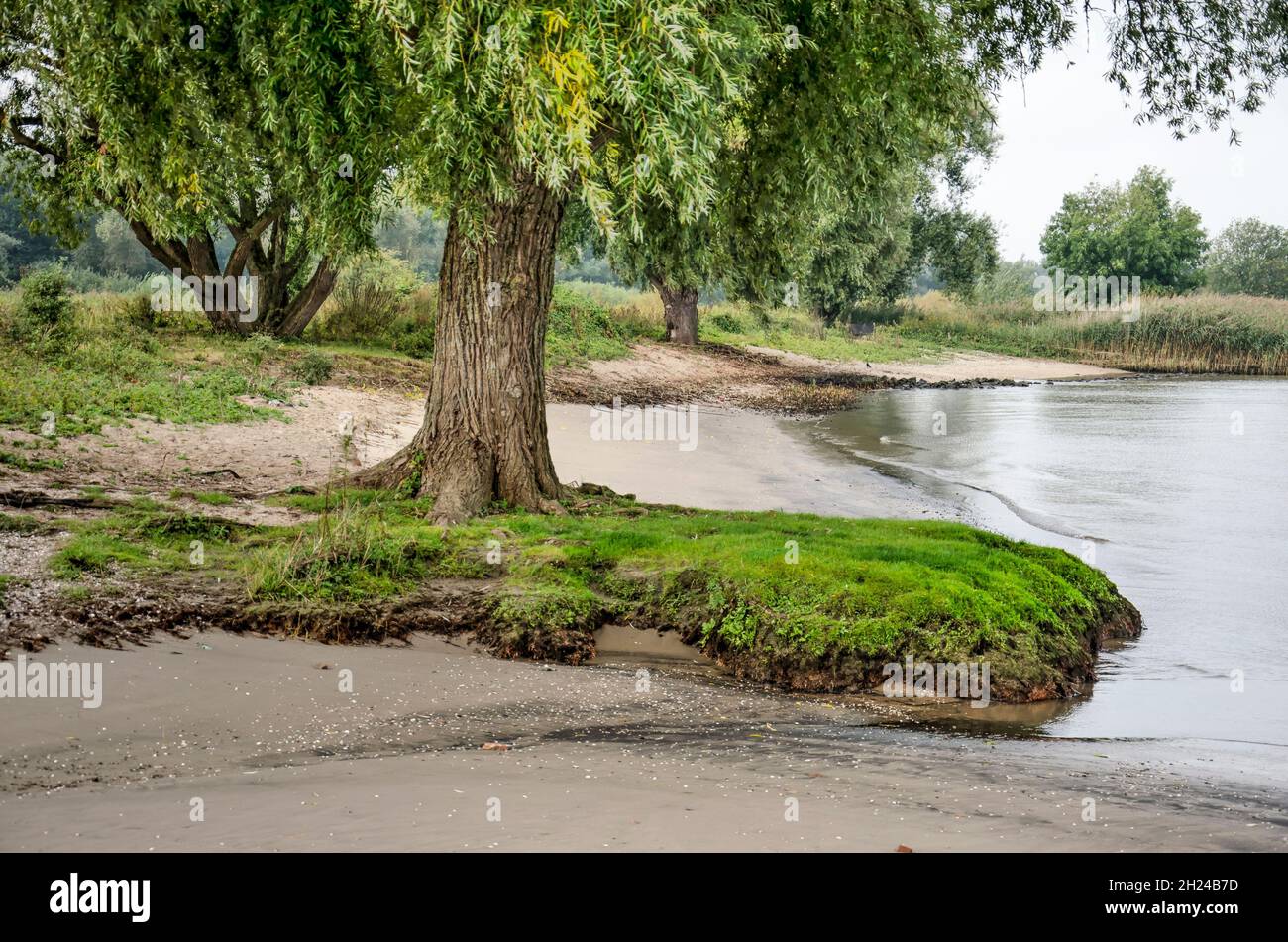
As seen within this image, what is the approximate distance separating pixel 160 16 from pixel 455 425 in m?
4.20

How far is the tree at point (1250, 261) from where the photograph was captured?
339 ft

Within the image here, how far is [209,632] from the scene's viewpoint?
7.45 m

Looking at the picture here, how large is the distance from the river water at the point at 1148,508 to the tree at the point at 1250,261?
76483mm

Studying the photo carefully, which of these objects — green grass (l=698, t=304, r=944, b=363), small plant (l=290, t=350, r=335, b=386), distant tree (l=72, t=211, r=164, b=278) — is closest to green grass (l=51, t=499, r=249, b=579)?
small plant (l=290, t=350, r=335, b=386)

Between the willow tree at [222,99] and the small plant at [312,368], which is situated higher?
the willow tree at [222,99]

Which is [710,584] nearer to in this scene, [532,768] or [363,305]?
[532,768]

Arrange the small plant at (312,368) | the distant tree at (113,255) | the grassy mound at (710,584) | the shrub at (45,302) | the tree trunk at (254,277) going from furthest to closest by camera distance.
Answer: the distant tree at (113,255)
the tree trunk at (254,277)
the small plant at (312,368)
the shrub at (45,302)
the grassy mound at (710,584)

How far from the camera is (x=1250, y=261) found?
106000mm

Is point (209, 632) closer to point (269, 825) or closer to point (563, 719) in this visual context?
point (563, 719)

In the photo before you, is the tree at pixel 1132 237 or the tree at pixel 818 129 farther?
the tree at pixel 1132 237

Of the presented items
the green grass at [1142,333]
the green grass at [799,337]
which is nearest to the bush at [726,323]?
the green grass at [799,337]

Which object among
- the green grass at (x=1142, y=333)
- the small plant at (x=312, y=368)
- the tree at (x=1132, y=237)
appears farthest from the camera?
the tree at (x=1132, y=237)

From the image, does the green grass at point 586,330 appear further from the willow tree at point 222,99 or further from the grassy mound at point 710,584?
the grassy mound at point 710,584
